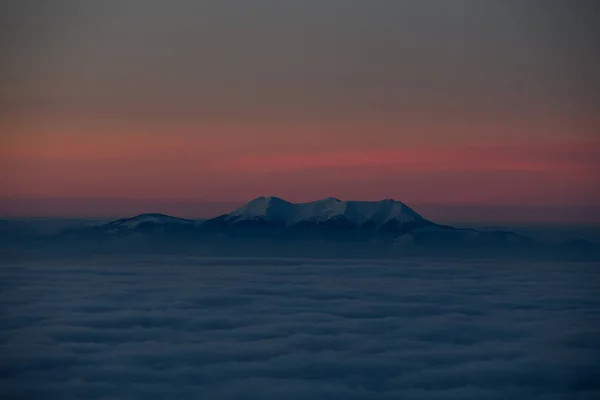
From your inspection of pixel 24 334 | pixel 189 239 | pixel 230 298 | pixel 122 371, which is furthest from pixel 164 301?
pixel 189 239

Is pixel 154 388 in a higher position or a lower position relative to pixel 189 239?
lower

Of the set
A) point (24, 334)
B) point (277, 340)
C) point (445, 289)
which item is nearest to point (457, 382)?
point (277, 340)

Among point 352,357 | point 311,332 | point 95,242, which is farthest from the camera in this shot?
point 95,242

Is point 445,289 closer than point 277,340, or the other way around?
point 277,340

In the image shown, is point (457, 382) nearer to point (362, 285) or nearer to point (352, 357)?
point (352, 357)

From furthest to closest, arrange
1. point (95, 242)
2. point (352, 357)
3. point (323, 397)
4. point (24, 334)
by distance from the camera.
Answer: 1. point (95, 242)
2. point (24, 334)
3. point (352, 357)
4. point (323, 397)

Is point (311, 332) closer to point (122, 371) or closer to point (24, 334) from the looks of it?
point (122, 371)
